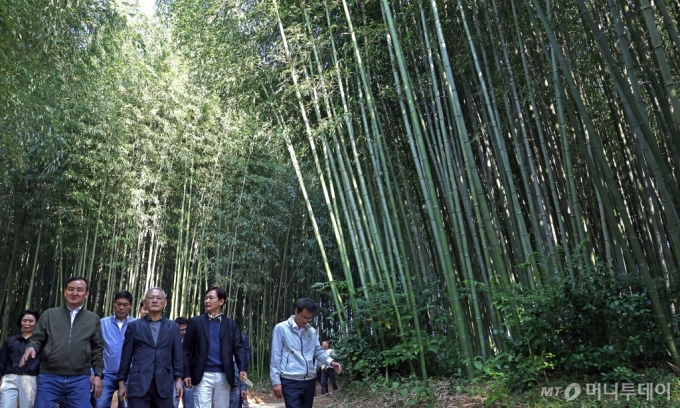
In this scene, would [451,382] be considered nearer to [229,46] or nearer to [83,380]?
[83,380]

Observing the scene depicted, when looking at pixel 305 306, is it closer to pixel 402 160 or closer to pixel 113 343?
pixel 113 343

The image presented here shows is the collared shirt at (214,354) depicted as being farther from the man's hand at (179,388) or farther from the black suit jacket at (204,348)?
the man's hand at (179,388)

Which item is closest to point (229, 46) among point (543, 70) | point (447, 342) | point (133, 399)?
point (543, 70)

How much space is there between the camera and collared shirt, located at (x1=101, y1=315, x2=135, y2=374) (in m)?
3.46

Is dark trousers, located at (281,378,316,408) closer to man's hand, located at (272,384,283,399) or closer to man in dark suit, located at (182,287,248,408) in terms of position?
man's hand, located at (272,384,283,399)

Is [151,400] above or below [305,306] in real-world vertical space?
below

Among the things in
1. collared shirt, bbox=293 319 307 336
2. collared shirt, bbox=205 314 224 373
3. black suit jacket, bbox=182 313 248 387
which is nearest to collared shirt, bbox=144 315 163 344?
black suit jacket, bbox=182 313 248 387

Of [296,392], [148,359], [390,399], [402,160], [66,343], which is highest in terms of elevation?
[402,160]

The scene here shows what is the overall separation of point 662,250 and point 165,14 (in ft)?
32.8

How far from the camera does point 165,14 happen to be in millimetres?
11266

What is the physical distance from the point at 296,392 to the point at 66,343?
1.21 m

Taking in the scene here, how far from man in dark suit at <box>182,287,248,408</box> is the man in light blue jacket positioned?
0.22m

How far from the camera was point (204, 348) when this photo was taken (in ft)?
10.0

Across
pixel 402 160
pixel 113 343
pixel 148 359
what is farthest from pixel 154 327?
pixel 402 160
